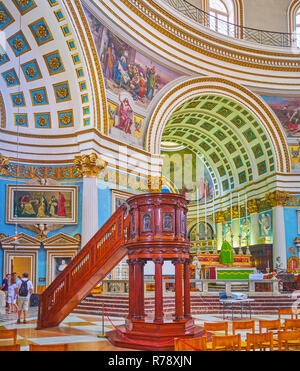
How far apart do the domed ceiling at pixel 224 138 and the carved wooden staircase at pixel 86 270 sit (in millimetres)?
13986

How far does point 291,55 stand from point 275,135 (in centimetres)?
450

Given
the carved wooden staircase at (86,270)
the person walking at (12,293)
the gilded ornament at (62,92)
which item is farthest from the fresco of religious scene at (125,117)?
the carved wooden staircase at (86,270)

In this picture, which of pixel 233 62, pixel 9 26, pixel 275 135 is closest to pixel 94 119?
pixel 9 26

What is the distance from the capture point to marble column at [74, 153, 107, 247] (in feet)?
52.9

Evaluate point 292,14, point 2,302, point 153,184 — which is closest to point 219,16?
point 292,14

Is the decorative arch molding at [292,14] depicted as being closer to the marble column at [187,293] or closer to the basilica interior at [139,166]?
the basilica interior at [139,166]

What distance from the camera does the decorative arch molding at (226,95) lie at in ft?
65.9

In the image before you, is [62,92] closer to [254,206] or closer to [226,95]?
[226,95]

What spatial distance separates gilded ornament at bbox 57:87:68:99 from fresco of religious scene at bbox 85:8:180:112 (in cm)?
171

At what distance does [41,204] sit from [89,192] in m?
1.90

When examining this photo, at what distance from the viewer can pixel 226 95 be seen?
23.3 meters

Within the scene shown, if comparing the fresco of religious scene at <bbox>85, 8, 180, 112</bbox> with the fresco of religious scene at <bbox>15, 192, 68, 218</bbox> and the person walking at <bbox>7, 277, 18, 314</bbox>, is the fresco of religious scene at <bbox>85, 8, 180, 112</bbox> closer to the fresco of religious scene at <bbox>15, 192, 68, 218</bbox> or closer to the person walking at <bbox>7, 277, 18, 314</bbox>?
the fresco of religious scene at <bbox>15, 192, 68, 218</bbox>

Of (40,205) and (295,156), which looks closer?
(40,205)
